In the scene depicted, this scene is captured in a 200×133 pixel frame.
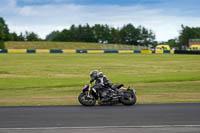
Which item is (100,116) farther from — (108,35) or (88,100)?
(108,35)

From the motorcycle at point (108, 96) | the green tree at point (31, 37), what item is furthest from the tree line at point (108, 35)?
the motorcycle at point (108, 96)

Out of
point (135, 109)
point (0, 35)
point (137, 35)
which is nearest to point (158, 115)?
point (135, 109)

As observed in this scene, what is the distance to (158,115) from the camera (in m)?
11.9

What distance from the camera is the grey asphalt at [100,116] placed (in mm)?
10719

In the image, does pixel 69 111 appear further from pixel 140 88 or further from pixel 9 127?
pixel 140 88

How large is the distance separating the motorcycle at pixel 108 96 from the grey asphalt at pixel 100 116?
13.4 inches

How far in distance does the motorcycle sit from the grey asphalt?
341 millimetres

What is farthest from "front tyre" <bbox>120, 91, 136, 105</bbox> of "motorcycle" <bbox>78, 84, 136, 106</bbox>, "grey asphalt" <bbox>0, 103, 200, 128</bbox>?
"grey asphalt" <bbox>0, 103, 200, 128</bbox>

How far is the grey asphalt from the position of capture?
10.7 metres

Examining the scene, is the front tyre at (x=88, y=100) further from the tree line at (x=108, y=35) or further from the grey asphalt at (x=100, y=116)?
the tree line at (x=108, y=35)

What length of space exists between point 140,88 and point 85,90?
9370mm

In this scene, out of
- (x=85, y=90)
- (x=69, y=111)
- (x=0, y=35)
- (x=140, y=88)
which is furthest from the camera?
(x=0, y=35)

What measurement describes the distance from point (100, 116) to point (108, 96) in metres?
2.52

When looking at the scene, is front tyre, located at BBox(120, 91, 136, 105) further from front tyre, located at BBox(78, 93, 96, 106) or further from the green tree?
the green tree
